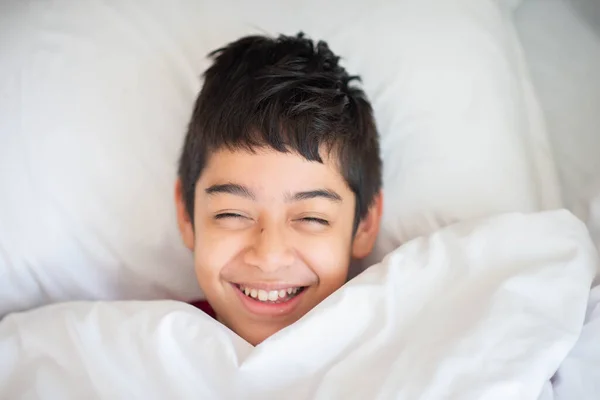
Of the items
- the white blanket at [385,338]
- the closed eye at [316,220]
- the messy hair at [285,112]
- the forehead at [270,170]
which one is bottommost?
the white blanket at [385,338]

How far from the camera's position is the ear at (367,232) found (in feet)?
3.27

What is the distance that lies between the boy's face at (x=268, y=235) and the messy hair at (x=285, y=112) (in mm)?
27

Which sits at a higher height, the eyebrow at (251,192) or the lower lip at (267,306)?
the eyebrow at (251,192)

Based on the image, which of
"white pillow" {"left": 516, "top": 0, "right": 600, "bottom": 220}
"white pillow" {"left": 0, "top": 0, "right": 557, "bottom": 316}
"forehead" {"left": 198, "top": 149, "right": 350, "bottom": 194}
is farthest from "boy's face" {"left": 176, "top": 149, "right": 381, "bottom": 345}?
"white pillow" {"left": 516, "top": 0, "right": 600, "bottom": 220}

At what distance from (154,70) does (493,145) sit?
2.16 ft

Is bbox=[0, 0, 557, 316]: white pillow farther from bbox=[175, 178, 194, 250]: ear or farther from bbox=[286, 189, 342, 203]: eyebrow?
bbox=[286, 189, 342, 203]: eyebrow

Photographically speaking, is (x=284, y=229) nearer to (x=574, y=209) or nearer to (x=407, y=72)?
(x=407, y=72)

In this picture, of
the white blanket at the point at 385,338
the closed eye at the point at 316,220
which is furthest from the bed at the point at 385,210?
the closed eye at the point at 316,220

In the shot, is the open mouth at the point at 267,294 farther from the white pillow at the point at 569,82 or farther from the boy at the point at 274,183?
the white pillow at the point at 569,82

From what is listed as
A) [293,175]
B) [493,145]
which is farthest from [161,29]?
[493,145]

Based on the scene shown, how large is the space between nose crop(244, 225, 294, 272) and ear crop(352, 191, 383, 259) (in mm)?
183

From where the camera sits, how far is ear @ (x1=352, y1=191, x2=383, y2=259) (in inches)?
39.2

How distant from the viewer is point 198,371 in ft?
2.47

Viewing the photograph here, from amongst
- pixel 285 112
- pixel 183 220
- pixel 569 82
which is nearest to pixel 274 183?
pixel 285 112
